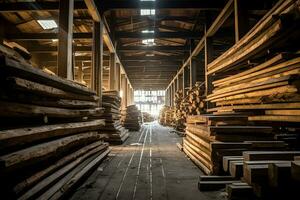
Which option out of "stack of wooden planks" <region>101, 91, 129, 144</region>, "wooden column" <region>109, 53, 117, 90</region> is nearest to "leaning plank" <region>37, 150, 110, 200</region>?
"stack of wooden planks" <region>101, 91, 129, 144</region>

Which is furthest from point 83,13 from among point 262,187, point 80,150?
point 262,187

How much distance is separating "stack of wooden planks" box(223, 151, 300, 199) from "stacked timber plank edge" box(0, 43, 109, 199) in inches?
93.1

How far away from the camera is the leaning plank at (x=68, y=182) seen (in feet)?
10.8

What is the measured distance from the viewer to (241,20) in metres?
7.45

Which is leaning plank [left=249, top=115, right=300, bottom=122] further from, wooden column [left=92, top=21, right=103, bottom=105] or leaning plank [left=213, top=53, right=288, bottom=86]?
wooden column [left=92, top=21, right=103, bottom=105]

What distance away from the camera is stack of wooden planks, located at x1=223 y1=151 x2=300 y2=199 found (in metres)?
2.22

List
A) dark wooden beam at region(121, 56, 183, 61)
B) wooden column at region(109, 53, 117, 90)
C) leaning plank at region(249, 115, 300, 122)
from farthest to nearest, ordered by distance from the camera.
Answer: dark wooden beam at region(121, 56, 183, 61) → wooden column at region(109, 53, 117, 90) → leaning plank at region(249, 115, 300, 122)

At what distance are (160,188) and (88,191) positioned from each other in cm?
117

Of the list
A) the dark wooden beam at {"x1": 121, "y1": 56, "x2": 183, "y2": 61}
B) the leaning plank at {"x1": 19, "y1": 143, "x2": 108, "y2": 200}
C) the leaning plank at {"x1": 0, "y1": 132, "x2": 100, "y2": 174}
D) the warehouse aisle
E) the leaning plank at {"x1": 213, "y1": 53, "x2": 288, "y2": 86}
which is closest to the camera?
the leaning plank at {"x1": 0, "y1": 132, "x2": 100, "y2": 174}

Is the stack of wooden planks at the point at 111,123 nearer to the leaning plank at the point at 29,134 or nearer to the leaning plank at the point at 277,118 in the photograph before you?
the leaning plank at the point at 29,134

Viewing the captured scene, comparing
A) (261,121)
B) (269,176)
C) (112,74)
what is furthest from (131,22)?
(269,176)

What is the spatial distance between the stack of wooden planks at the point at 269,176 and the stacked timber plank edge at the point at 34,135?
2.36m

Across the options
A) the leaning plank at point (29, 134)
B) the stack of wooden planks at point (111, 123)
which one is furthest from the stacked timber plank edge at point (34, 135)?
the stack of wooden planks at point (111, 123)

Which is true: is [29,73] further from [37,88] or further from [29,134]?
[29,134]
